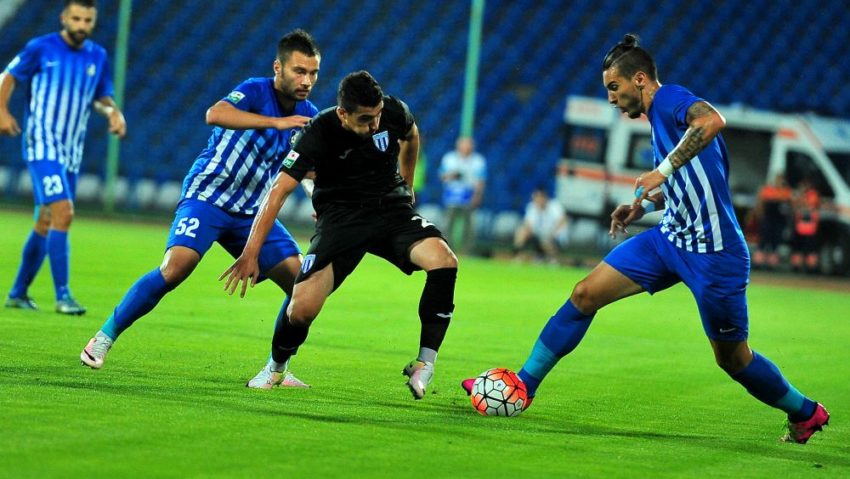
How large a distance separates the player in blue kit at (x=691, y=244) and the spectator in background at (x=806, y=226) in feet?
49.8

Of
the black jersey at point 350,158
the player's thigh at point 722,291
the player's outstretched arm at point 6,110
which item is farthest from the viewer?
the player's outstretched arm at point 6,110

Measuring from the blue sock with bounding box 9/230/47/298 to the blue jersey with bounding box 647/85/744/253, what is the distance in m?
5.54

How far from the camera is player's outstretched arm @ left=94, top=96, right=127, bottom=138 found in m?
9.55

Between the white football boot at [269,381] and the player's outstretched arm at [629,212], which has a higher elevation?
the player's outstretched arm at [629,212]

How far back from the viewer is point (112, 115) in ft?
31.8

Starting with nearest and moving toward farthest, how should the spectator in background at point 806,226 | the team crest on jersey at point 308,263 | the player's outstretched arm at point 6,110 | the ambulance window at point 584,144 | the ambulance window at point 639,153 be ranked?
the team crest on jersey at point 308,263 → the player's outstretched arm at point 6,110 → the spectator in background at point 806,226 → the ambulance window at point 639,153 → the ambulance window at point 584,144

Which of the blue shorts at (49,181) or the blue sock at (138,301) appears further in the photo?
the blue shorts at (49,181)

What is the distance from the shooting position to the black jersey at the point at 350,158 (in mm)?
6570

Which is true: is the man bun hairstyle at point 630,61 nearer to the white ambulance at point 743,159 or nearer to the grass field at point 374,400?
the grass field at point 374,400

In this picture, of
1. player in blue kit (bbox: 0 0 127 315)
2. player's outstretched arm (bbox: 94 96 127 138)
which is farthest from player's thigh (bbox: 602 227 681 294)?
player in blue kit (bbox: 0 0 127 315)

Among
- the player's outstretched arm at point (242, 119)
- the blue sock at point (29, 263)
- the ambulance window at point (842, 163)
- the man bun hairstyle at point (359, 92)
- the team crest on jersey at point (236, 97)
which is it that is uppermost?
the man bun hairstyle at point (359, 92)

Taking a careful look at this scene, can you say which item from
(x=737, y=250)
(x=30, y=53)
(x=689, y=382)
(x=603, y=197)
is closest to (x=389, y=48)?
(x=603, y=197)

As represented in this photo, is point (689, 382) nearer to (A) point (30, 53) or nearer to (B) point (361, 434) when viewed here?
(B) point (361, 434)

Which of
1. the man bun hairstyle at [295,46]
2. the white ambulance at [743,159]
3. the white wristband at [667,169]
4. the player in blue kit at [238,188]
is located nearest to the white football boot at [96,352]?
the player in blue kit at [238,188]
